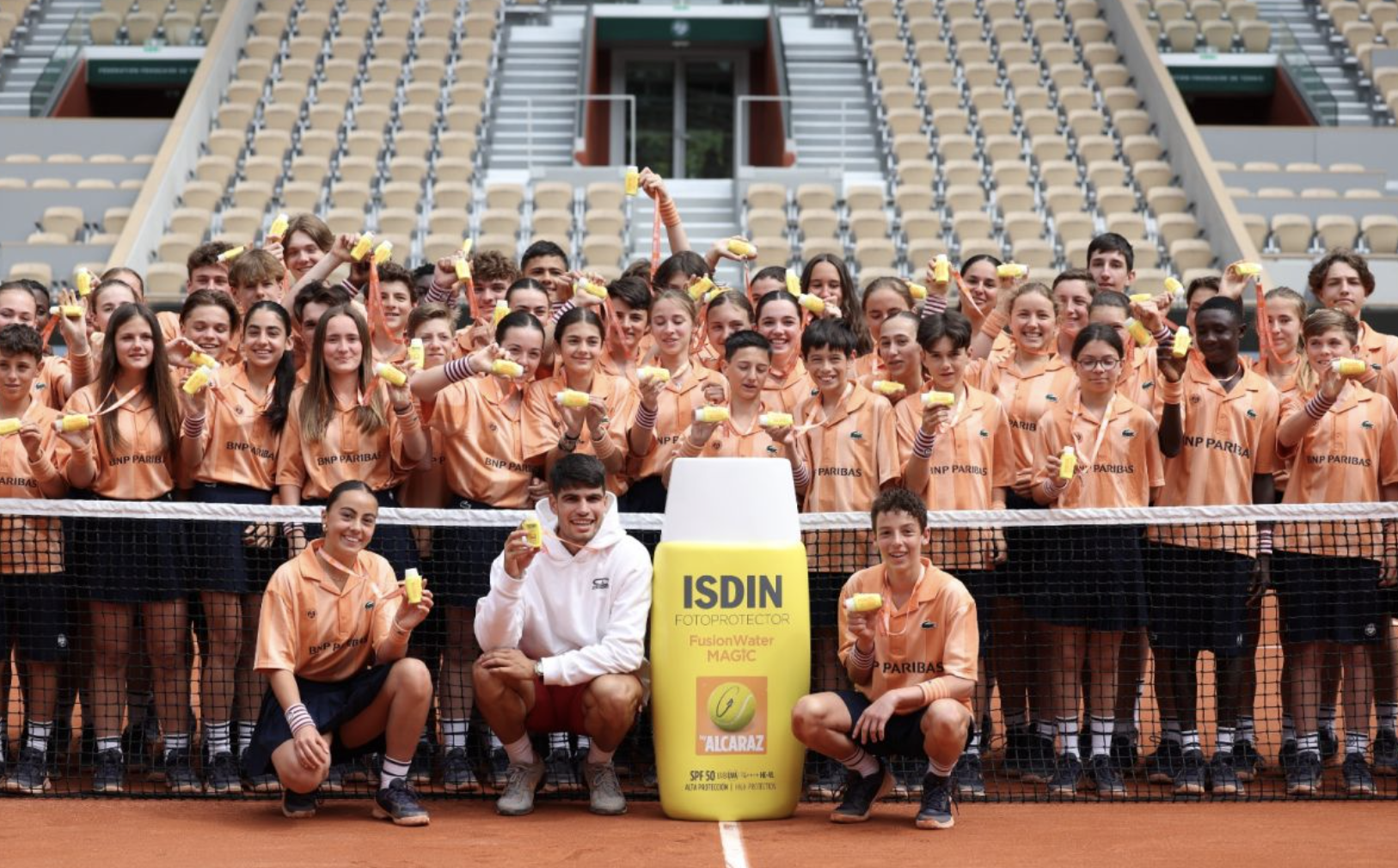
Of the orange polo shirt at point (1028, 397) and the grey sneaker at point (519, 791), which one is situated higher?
the orange polo shirt at point (1028, 397)

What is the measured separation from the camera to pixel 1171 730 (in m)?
7.94

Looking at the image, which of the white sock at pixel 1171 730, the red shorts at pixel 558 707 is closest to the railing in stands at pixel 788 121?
the white sock at pixel 1171 730

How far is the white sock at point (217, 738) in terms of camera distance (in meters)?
7.57

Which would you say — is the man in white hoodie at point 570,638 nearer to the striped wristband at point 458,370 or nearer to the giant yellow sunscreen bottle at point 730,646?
the giant yellow sunscreen bottle at point 730,646

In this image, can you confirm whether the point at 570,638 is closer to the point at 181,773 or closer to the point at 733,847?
the point at 733,847

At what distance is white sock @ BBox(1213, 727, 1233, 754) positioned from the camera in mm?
7777

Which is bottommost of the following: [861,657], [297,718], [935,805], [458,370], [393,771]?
[935,805]

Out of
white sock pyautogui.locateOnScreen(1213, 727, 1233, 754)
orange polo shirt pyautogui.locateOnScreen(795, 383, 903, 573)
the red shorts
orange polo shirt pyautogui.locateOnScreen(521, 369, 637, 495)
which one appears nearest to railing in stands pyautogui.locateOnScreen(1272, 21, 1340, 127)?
white sock pyautogui.locateOnScreen(1213, 727, 1233, 754)

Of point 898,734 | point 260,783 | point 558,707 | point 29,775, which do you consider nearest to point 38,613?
point 29,775

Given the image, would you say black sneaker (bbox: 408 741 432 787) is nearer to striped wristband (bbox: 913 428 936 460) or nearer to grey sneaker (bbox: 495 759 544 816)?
grey sneaker (bbox: 495 759 544 816)

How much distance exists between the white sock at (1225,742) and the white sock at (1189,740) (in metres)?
0.09

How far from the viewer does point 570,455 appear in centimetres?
716

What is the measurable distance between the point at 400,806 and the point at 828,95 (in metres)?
21.4

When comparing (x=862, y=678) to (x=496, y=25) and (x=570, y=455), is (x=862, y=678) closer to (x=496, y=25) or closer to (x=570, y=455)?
(x=570, y=455)
